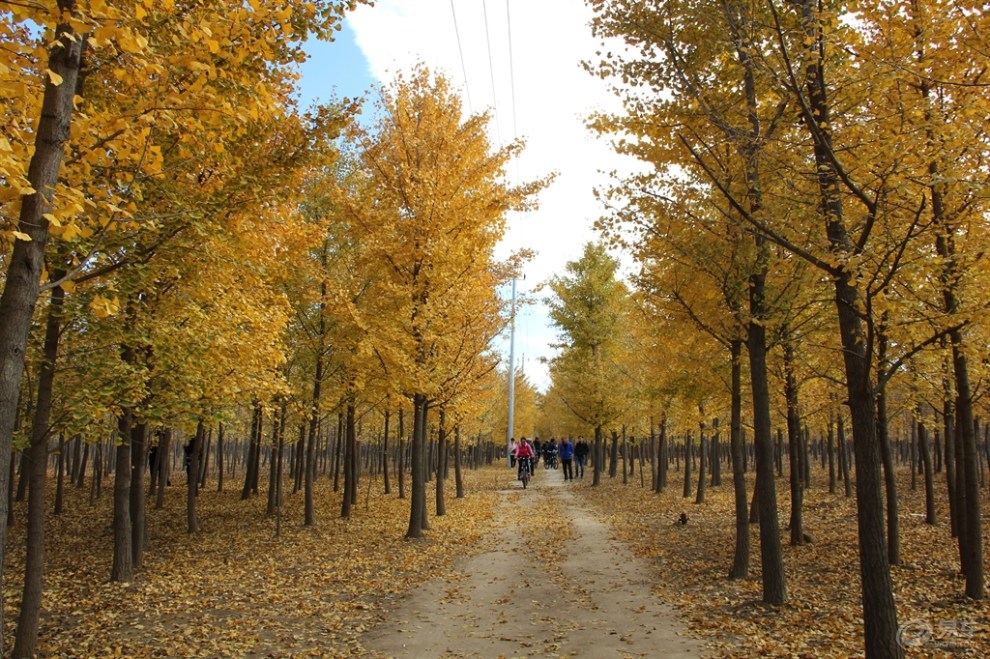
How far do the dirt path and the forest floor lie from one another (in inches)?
1.3

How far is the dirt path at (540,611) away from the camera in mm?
5723

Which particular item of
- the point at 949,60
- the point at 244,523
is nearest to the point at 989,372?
the point at 949,60

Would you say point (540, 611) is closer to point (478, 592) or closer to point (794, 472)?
point (478, 592)

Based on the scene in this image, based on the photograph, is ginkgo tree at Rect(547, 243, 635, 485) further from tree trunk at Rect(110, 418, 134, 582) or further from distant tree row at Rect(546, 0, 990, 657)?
tree trunk at Rect(110, 418, 134, 582)

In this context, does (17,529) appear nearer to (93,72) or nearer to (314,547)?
(314,547)

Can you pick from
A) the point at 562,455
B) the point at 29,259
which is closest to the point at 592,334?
the point at 562,455

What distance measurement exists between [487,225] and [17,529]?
38.2ft

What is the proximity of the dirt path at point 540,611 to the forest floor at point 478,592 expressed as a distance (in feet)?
0.11

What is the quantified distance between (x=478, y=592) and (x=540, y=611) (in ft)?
4.11

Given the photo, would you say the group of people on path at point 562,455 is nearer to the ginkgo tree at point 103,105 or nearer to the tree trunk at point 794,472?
the tree trunk at point 794,472

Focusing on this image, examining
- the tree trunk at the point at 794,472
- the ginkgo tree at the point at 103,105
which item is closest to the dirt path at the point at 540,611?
the tree trunk at the point at 794,472

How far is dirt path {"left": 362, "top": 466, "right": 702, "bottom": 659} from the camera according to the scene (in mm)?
5723

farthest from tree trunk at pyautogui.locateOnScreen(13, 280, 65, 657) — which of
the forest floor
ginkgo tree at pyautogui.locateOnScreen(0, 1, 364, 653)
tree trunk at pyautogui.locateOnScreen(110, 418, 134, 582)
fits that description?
ginkgo tree at pyautogui.locateOnScreen(0, 1, 364, 653)

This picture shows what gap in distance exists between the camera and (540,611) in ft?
23.0
